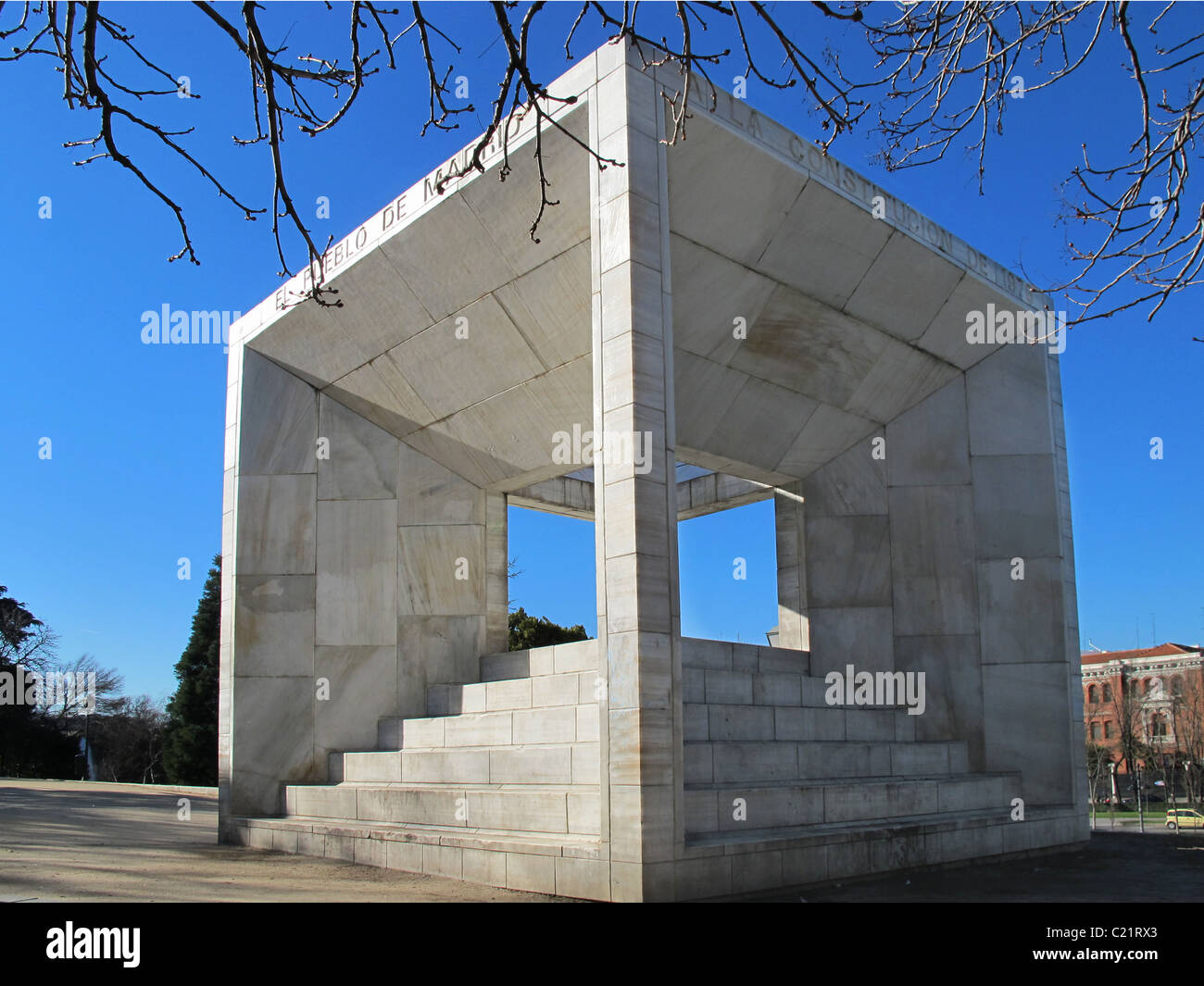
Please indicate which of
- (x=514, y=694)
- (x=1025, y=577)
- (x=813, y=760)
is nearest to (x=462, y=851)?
(x=514, y=694)

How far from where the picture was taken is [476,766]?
12.0 metres

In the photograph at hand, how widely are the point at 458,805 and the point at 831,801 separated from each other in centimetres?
396

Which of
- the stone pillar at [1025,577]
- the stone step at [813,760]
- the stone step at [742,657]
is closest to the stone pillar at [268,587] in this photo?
the stone step at [742,657]

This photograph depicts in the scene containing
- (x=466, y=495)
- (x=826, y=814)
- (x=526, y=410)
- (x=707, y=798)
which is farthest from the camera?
(x=466, y=495)

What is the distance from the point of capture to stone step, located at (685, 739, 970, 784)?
412 inches

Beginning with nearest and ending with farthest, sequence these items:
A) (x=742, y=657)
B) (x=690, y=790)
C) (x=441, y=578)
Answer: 1. (x=690, y=790)
2. (x=742, y=657)
3. (x=441, y=578)

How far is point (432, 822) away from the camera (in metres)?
11.5

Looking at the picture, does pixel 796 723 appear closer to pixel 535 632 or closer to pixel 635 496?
pixel 635 496

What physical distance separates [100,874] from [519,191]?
318 inches

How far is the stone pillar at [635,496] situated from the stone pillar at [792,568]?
6.90 m

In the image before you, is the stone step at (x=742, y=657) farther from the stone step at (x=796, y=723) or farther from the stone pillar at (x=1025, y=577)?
the stone pillar at (x=1025, y=577)

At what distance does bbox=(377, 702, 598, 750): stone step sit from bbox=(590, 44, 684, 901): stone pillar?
7.22 ft
